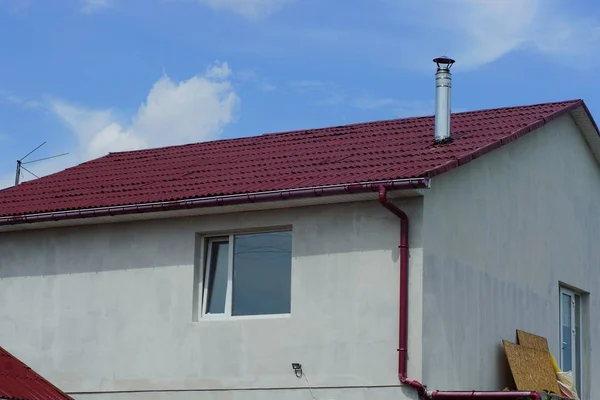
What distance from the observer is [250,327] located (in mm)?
15797

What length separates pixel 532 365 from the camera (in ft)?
55.5

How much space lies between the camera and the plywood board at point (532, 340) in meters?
17.4

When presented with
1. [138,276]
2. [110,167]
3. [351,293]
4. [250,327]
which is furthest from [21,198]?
[351,293]

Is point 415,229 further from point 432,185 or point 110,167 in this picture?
point 110,167

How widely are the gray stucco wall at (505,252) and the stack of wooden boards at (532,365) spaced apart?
0.64 feet

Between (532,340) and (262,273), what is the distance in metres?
4.37

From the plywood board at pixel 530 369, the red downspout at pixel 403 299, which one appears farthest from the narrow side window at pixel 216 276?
the plywood board at pixel 530 369

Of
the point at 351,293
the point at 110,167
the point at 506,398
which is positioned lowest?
the point at 506,398

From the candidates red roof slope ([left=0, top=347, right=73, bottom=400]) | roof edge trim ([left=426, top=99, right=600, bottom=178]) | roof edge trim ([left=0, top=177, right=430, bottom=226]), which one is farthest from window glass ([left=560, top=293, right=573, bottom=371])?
red roof slope ([left=0, top=347, right=73, bottom=400])

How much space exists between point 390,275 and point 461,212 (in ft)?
5.82

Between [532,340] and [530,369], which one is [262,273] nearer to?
[530,369]

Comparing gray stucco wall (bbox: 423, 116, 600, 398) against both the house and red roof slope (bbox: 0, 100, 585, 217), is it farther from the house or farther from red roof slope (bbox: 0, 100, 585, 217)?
red roof slope (bbox: 0, 100, 585, 217)

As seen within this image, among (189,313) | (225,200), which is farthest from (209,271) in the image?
(225,200)

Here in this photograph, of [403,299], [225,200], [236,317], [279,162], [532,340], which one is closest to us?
[403,299]
